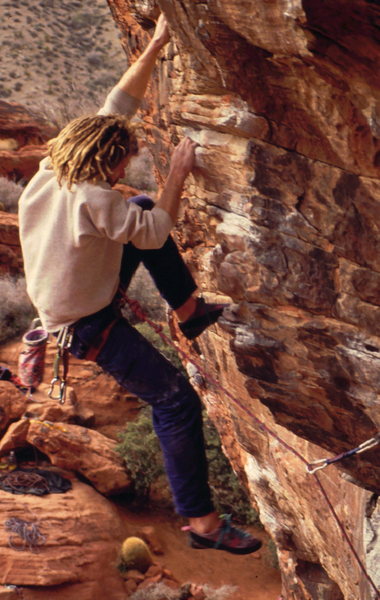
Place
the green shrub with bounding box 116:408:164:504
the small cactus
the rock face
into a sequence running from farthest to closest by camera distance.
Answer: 1. the green shrub with bounding box 116:408:164:504
2. the small cactus
3. the rock face

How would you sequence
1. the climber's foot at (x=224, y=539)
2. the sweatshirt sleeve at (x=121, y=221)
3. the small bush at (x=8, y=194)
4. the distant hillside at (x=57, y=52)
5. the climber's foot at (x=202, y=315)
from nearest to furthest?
the sweatshirt sleeve at (x=121, y=221) → the climber's foot at (x=224, y=539) → the climber's foot at (x=202, y=315) → the small bush at (x=8, y=194) → the distant hillside at (x=57, y=52)

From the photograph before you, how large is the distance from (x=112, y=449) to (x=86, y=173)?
8227 millimetres

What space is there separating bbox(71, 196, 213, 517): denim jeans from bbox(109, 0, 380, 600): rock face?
368 mm

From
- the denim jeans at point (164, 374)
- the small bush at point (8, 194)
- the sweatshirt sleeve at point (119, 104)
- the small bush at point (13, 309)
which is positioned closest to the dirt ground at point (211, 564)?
the small bush at point (13, 309)

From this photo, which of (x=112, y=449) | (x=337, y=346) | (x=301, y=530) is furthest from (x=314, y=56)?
(x=112, y=449)

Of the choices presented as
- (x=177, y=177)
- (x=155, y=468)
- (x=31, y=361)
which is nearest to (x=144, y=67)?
(x=177, y=177)

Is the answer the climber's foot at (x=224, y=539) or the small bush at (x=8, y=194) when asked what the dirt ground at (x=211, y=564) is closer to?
the climber's foot at (x=224, y=539)

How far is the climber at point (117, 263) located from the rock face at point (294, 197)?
0.30m

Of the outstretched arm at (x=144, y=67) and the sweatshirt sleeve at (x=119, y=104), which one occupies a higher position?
the outstretched arm at (x=144, y=67)

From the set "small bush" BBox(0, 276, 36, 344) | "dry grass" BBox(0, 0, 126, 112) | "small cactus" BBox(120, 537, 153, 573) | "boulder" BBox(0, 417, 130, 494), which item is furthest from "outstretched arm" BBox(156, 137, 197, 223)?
"dry grass" BBox(0, 0, 126, 112)

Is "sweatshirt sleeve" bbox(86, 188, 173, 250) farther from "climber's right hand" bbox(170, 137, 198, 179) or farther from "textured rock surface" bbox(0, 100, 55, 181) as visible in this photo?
"textured rock surface" bbox(0, 100, 55, 181)

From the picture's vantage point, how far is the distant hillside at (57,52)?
27547 mm

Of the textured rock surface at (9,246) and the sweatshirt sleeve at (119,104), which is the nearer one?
the sweatshirt sleeve at (119,104)

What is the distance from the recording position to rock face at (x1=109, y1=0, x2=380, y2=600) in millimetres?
3184
